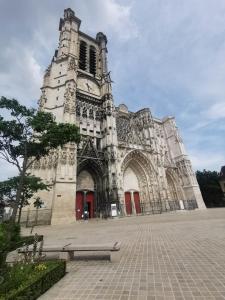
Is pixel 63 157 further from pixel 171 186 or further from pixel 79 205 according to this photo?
pixel 171 186

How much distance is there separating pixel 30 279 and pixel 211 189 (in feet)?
168

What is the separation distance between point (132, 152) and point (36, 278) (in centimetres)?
2766

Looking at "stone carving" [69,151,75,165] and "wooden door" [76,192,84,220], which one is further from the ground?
"stone carving" [69,151,75,165]

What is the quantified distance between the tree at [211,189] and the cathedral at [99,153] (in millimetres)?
14180

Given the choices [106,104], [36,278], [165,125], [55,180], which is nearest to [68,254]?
[36,278]

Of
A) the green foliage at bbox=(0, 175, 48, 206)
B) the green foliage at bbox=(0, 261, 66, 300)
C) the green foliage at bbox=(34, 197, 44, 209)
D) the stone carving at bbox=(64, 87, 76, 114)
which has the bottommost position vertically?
the green foliage at bbox=(0, 261, 66, 300)

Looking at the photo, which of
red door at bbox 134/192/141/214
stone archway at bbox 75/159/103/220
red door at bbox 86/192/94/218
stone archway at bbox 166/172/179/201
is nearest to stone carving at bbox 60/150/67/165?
stone archway at bbox 75/159/103/220

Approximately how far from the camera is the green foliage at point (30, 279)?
285cm

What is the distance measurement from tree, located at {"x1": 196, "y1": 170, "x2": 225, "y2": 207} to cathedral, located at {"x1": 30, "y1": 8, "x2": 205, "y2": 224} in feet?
46.5

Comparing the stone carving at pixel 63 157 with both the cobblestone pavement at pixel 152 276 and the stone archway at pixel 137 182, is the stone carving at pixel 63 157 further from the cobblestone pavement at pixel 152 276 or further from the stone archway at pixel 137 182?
the cobblestone pavement at pixel 152 276

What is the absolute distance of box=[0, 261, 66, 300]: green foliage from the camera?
2.85 meters

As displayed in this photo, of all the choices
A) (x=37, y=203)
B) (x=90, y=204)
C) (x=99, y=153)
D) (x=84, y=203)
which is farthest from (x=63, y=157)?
(x=90, y=204)

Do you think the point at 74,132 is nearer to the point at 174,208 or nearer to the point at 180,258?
the point at 180,258

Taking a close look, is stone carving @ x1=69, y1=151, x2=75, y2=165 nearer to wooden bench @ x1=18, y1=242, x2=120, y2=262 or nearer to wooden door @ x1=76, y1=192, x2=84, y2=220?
wooden door @ x1=76, y1=192, x2=84, y2=220
